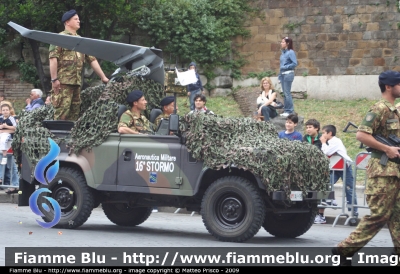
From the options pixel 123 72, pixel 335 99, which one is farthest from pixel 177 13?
pixel 123 72

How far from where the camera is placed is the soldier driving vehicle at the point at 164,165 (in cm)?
1121

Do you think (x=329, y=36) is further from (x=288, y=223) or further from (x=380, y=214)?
(x=380, y=214)

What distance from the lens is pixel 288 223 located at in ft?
39.9

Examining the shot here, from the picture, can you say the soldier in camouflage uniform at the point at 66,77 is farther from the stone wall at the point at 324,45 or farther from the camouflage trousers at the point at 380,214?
the stone wall at the point at 324,45

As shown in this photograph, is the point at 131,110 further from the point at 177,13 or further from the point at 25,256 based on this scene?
the point at 177,13

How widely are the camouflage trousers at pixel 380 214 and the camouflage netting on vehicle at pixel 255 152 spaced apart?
→ 242cm

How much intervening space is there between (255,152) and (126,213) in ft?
9.40

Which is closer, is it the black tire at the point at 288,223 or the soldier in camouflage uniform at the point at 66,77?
the black tire at the point at 288,223

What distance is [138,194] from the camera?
1227 cm

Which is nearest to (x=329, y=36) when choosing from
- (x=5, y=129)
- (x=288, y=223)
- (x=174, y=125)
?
(x=5, y=129)

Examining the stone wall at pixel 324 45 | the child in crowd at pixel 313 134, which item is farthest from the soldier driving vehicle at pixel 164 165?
the stone wall at pixel 324 45

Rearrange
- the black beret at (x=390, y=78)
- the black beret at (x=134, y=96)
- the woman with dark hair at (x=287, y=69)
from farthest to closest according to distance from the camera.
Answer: the woman with dark hair at (x=287, y=69)
the black beret at (x=134, y=96)
the black beret at (x=390, y=78)

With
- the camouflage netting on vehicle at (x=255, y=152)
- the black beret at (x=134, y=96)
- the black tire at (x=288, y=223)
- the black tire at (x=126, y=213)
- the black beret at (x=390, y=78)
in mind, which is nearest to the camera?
the black beret at (x=390, y=78)

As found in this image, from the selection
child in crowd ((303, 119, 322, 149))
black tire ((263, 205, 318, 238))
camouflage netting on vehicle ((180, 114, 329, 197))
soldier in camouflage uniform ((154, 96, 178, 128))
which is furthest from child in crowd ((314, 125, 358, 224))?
soldier in camouflage uniform ((154, 96, 178, 128))
